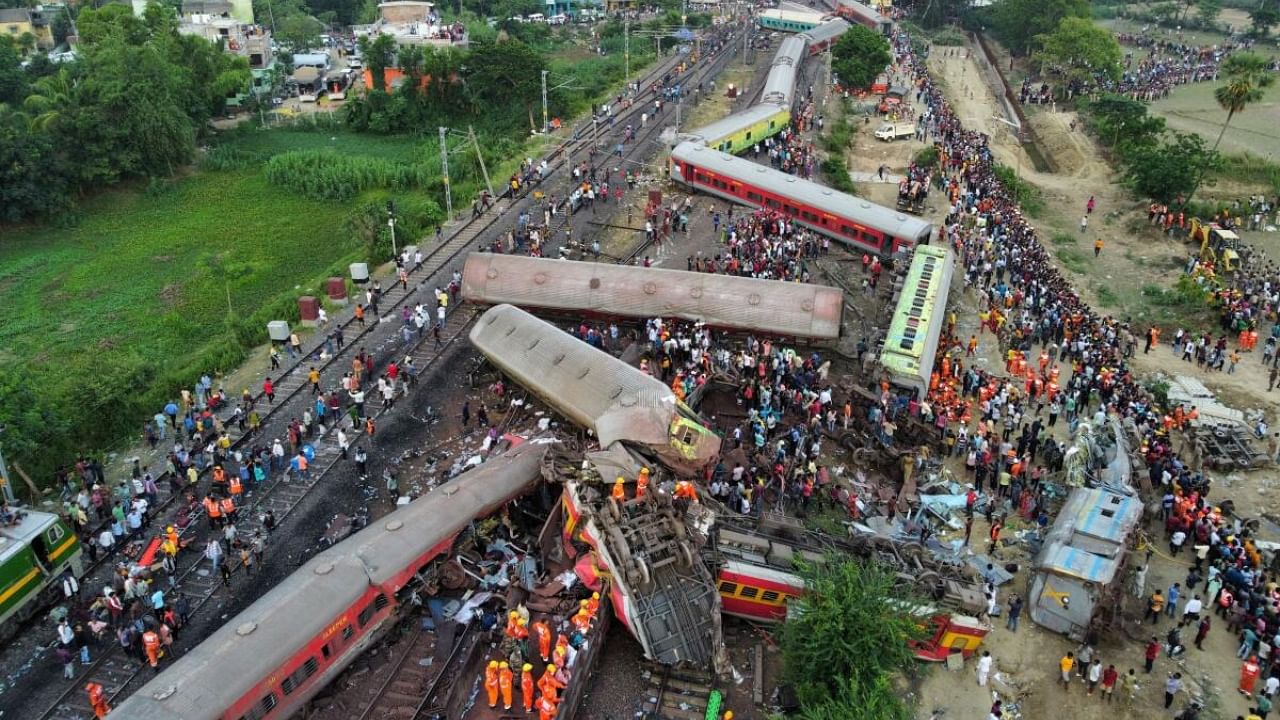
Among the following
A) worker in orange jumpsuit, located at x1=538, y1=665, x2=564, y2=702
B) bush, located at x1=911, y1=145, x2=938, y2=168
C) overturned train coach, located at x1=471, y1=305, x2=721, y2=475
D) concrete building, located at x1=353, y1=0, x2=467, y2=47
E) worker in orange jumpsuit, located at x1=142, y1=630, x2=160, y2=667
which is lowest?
worker in orange jumpsuit, located at x1=142, y1=630, x2=160, y2=667

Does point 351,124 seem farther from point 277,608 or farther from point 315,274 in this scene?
point 277,608

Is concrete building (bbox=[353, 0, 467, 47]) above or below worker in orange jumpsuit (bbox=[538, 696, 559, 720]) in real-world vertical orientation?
above

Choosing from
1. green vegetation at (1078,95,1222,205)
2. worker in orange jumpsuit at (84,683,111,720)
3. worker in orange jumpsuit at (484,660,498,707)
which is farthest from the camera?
green vegetation at (1078,95,1222,205)

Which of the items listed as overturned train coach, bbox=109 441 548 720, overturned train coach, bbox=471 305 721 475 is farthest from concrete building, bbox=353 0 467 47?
overturned train coach, bbox=109 441 548 720

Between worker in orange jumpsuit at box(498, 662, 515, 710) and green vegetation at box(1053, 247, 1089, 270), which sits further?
green vegetation at box(1053, 247, 1089, 270)

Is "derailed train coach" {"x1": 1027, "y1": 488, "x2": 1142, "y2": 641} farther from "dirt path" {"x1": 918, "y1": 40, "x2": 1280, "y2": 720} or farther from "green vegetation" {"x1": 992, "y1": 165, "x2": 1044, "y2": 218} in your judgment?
"green vegetation" {"x1": 992, "y1": 165, "x2": 1044, "y2": 218}

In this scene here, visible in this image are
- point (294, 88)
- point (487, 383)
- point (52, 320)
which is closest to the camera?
point (487, 383)

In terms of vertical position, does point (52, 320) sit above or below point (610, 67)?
below

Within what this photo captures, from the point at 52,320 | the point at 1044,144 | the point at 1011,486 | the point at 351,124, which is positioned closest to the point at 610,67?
the point at 351,124

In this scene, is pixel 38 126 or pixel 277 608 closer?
pixel 277 608
